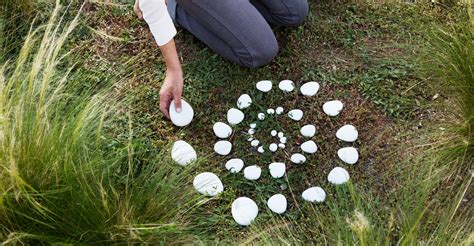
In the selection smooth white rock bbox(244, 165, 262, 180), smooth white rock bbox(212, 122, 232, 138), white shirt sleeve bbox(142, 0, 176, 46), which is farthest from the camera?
smooth white rock bbox(212, 122, 232, 138)

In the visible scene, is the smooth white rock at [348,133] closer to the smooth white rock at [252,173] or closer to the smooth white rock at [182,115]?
the smooth white rock at [252,173]

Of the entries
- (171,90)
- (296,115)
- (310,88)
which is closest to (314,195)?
(296,115)

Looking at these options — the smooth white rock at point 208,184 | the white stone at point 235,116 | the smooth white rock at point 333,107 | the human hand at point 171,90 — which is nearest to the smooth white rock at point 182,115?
the human hand at point 171,90

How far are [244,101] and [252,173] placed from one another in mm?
287

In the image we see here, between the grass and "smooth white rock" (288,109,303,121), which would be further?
"smooth white rock" (288,109,303,121)

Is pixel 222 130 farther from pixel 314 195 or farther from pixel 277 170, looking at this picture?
pixel 314 195

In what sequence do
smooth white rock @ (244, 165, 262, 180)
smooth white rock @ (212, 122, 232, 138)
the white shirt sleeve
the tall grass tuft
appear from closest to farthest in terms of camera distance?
the tall grass tuft
the white shirt sleeve
smooth white rock @ (244, 165, 262, 180)
smooth white rock @ (212, 122, 232, 138)

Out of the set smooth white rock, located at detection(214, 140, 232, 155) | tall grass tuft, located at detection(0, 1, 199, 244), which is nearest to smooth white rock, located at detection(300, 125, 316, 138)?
smooth white rock, located at detection(214, 140, 232, 155)

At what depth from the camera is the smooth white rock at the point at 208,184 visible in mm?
1719

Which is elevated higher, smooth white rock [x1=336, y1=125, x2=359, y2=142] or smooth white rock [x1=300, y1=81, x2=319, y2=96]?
smooth white rock [x1=300, y1=81, x2=319, y2=96]

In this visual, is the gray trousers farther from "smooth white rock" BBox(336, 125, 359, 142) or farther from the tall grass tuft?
the tall grass tuft

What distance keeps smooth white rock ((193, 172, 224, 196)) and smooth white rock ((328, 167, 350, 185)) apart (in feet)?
1.11

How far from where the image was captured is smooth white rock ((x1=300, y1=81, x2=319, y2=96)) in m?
1.97

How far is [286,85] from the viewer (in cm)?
199
